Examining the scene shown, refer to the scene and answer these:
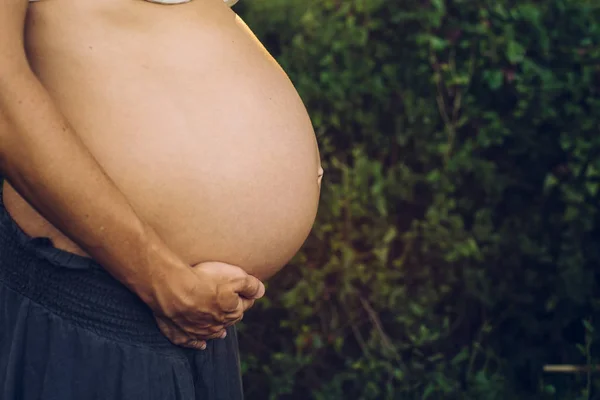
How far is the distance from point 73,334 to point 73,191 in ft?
0.86

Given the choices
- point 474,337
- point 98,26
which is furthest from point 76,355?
point 474,337

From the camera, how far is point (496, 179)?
3.18 meters

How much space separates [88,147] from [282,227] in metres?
0.39

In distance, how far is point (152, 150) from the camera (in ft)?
4.88

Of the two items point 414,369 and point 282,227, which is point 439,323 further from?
point 282,227

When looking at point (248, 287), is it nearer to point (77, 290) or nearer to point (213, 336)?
point (213, 336)

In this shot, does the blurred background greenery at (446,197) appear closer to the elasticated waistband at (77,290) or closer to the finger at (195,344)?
the finger at (195,344)

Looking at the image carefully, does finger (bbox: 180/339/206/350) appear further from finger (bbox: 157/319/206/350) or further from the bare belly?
the bare belly

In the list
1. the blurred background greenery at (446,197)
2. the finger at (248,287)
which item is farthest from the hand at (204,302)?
the blurred background greenery at (446,197)

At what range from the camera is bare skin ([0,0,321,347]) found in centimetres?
137

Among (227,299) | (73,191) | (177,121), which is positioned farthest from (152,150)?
(227,299)

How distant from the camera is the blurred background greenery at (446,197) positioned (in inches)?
123

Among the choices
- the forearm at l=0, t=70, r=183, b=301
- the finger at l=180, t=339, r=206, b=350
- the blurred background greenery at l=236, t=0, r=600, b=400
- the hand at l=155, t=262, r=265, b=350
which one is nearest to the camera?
the forearm at l=0, t=70, r=183, b=301

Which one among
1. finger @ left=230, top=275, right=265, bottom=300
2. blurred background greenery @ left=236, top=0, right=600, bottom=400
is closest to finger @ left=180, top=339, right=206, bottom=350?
finger @ left=230, top=275, right=265, bottom=300
